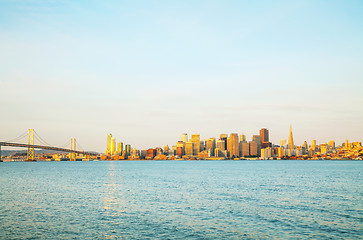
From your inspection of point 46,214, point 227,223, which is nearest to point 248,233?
point 227,223

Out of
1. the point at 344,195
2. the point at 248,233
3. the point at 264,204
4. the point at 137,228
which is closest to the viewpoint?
the point at 248,233

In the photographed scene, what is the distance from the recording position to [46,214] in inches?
1278

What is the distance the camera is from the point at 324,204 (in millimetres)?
38312

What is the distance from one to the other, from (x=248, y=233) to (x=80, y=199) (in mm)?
26699

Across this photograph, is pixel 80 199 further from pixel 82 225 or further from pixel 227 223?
pixel 227 223

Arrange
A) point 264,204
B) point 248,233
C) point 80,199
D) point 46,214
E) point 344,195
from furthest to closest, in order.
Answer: point 344,195
point 80,199
point 264,204
point 46,214
point 248,233

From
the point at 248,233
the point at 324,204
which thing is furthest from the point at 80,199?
the point at 324,204

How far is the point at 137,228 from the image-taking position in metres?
26.7

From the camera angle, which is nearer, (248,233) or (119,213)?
(248,233)

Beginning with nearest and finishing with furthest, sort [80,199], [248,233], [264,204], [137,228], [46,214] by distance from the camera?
1. [248,233]
2. [137,228]
3. [46,214]
4. [264,204]
5. [80,199]

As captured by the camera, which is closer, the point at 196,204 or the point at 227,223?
the point at 227,223

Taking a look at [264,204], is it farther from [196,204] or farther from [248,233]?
[248,233]

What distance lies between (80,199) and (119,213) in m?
12.7

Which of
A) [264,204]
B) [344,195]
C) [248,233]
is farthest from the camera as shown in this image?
[344,195]
